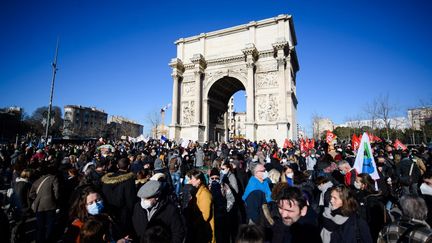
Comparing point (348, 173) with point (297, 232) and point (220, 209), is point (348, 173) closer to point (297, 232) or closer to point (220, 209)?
point (220, 209)

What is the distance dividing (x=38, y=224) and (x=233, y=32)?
93.6ft

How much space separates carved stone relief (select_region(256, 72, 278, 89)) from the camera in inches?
998

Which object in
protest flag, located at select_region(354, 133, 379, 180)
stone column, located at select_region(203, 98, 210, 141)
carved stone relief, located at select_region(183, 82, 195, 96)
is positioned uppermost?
carved stone relief, located at select_region(183, 82, 195, 96)

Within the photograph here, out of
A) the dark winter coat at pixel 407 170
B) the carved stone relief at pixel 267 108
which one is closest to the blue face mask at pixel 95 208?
the dark winter coat at pixel 407 170

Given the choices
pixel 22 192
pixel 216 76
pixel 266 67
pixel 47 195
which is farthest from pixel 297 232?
pixel 216 76

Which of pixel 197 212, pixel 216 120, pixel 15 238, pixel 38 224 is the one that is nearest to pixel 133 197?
pixel 197 212

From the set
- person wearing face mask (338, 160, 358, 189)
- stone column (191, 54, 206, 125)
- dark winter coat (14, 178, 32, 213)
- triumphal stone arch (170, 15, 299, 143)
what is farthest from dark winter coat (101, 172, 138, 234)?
stone column (191, 54, 206, 125)

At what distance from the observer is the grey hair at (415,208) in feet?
8.37

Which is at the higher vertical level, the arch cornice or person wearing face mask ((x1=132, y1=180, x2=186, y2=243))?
the arch cornice

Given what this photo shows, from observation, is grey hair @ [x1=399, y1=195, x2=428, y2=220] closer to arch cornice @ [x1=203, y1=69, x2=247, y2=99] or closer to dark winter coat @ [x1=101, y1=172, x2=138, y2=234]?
dark winter coat @ [x1=101, y1=172, x2=138, y2=234]

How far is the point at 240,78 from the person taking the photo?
27.0m

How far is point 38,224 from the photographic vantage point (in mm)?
4613

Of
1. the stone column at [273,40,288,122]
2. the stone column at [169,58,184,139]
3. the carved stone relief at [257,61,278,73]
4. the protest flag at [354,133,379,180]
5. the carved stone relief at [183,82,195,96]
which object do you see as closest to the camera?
the protest flag at [354,133,379,180]

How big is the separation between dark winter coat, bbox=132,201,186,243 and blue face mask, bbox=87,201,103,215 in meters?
0.47
